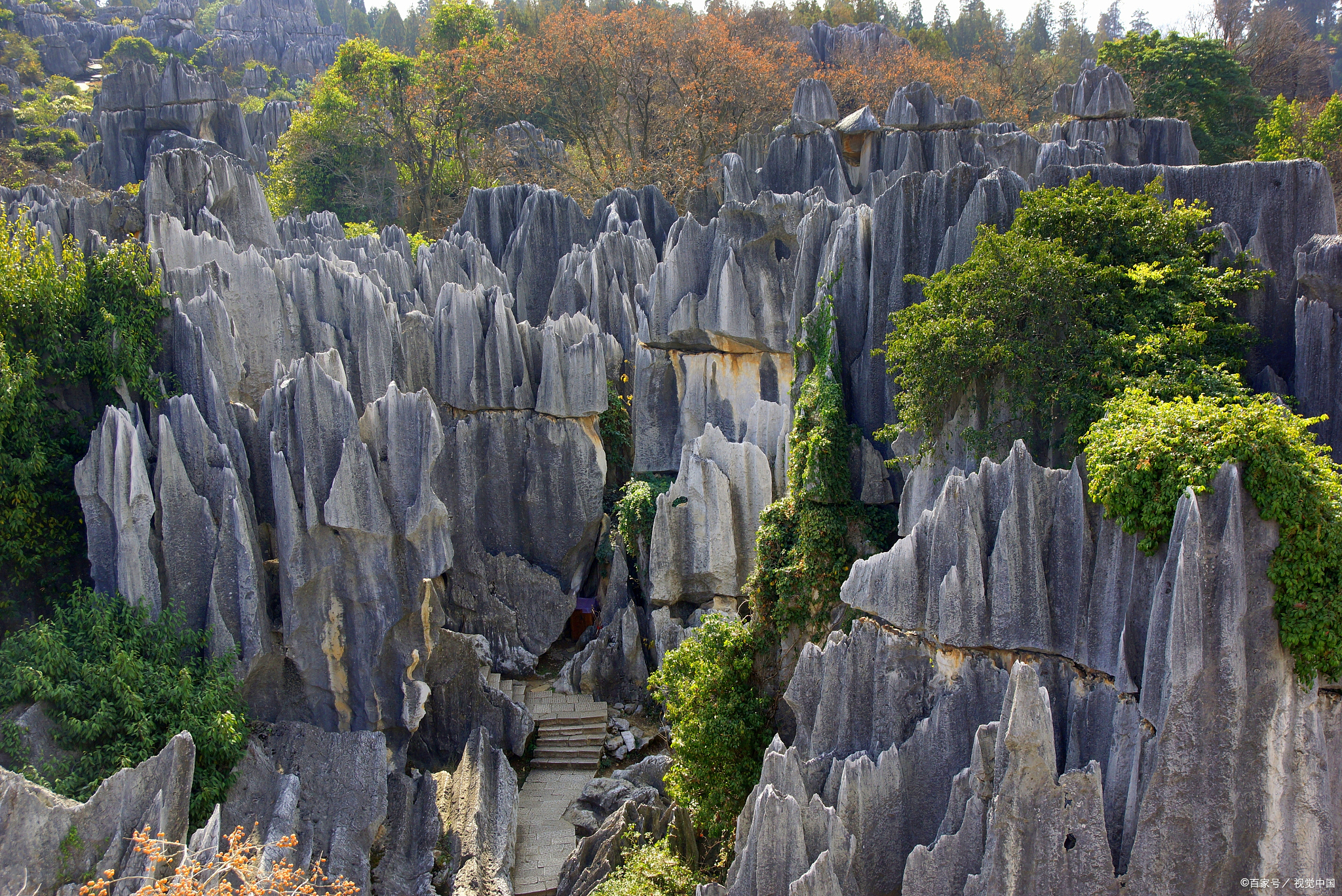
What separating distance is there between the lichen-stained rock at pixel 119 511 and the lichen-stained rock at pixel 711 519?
9.88 m

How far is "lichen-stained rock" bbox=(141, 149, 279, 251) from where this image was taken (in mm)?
26734

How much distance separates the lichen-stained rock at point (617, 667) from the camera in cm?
2158

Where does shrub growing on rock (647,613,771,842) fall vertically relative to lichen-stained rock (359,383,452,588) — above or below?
below

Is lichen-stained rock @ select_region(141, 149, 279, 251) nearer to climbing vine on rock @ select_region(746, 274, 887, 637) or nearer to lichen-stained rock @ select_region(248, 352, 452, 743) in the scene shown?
lichen-stained rock @ select_region(248, 352, 452, 743)

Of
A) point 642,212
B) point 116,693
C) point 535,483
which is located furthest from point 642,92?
point 116,693

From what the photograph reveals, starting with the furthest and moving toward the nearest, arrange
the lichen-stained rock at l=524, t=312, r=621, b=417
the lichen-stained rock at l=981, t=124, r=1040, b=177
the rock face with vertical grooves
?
the lichen-stained rock at l=981, t=124, r=1040, b=177, the lichen-stained rock at l=524, t=312, r=621, b=417, the rock face with vertical grooves

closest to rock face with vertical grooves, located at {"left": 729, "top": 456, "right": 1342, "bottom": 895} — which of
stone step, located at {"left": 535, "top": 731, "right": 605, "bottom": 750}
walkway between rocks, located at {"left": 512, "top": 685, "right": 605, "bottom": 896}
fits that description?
walkway between rocks, located at {"left": 512, "top": 685, "right": 605, "bottom": 896}

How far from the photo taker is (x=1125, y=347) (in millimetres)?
13555

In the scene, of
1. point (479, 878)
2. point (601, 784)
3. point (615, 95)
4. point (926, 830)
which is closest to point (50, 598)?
point (479, 878)

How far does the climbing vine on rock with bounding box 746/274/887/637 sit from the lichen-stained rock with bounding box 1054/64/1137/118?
57.4 feet

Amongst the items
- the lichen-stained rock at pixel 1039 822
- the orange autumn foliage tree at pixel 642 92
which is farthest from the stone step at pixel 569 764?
the orange autumn foliage tree at pixel 642 92

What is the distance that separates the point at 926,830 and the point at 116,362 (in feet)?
51.8

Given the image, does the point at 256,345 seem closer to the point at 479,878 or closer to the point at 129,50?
the point at 479,878

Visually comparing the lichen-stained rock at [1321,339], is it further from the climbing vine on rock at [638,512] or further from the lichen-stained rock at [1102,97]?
the lichen-stained rock at [1102,97]
